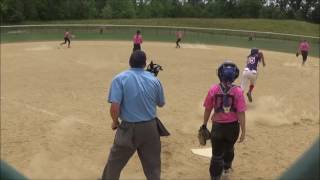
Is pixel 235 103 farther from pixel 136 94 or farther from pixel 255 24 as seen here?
pixel 255 24

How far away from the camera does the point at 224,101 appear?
6.49 meters

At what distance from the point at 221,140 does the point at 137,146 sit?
4.89 ft

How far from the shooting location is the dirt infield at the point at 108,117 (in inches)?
336

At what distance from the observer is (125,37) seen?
4025 centimetres

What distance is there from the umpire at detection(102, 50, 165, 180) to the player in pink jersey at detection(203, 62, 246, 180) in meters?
1.16

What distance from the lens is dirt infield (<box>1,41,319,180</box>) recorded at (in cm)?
852

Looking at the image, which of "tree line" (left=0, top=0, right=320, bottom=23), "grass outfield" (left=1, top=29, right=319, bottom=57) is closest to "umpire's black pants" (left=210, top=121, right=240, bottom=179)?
"grass outfield" (left=1, top=29, right=319, bottom=57)

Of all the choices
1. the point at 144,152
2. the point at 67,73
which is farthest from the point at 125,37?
the point at 144,152

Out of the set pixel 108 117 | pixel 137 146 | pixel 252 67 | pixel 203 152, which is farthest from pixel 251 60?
pixel 137 146

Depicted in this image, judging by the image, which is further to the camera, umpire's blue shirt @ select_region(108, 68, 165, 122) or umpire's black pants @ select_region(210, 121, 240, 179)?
umpire's black pants @ select_region(210, 121, 240, 179)

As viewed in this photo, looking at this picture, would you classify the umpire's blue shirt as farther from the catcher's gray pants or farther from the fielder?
the fielder

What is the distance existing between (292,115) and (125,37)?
28.6 metres

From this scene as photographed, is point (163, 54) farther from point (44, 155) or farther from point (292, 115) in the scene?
point (44, 155)

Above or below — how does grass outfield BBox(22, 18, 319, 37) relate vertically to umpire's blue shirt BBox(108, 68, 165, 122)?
below
